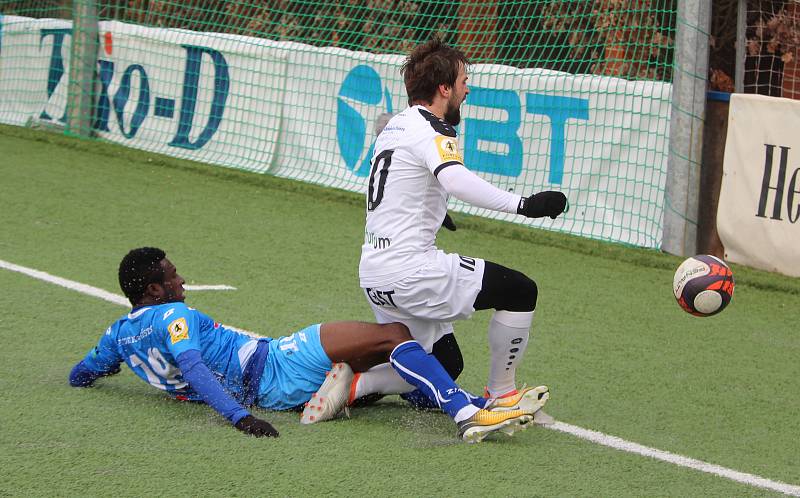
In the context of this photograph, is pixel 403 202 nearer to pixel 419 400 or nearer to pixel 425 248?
pixel 425 248

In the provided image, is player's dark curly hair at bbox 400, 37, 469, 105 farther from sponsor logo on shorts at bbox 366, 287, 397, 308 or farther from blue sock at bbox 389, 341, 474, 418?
blue sock at bbox 389, 341, 474, 418

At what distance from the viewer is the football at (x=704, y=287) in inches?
196

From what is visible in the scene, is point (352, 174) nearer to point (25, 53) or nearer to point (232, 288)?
point (232, 288)

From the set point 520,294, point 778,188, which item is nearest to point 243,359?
point 520,294

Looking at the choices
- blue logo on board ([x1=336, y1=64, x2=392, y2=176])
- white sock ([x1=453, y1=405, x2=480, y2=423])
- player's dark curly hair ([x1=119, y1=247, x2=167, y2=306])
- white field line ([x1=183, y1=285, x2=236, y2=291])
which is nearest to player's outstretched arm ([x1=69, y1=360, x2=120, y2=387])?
player's dark curly hair ([x1=119, y1=247, x2=167, y2=306])

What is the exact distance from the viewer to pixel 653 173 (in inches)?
343

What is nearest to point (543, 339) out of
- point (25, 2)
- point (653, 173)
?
point (653, 173)

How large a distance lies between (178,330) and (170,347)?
0.07 m

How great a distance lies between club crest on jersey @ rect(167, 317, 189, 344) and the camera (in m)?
4.47

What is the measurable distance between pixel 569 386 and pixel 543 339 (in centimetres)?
85

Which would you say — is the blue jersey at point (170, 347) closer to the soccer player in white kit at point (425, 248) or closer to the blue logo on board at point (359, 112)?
the soccer player in white kit at point (425, 248)

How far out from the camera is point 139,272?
461cm

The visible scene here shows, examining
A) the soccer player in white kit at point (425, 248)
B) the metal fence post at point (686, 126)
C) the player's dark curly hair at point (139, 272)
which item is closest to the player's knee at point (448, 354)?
the soccer player in white kit at point (425, 248)

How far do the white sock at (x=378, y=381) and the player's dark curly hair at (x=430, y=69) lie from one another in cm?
111
